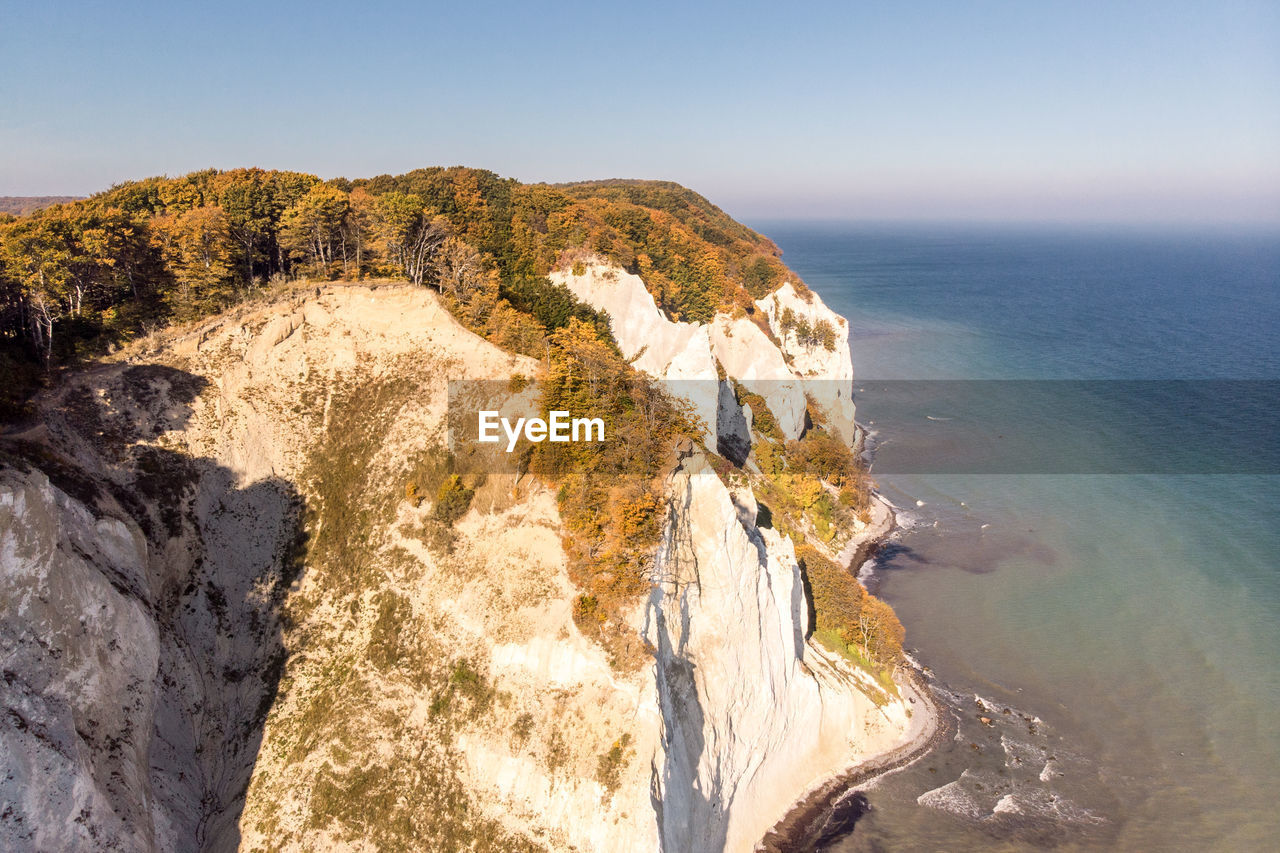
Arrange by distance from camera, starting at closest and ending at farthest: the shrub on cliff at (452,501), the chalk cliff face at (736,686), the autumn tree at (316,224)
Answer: the chalk cliff face at (736,686) < the shrub on cliff at (452,501) < the autumn tree at (316,224)

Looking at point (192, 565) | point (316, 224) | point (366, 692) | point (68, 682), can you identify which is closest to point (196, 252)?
point (316, 224)

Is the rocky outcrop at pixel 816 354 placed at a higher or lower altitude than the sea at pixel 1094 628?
higher

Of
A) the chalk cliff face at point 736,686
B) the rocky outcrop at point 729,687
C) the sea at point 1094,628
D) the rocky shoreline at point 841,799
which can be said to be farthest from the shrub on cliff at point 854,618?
the rocky outcrop at point 729,687

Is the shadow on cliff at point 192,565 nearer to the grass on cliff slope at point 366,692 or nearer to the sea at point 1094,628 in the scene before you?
the grass on cliff slope at point 366,692

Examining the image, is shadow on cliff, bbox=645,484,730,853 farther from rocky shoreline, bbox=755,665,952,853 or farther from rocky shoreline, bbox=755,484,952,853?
rocky shoreline, bbox=755,484,952,853

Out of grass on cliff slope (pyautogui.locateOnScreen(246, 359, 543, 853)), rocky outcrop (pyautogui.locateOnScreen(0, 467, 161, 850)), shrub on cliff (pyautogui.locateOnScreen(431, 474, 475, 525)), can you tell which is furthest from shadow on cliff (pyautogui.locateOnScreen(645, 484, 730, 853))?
rocky outcrop (pyautogui.locateOnScreen(0, 467, 161, 850))

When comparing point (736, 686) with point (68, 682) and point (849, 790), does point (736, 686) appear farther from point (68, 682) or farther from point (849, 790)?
point (68, 682)
